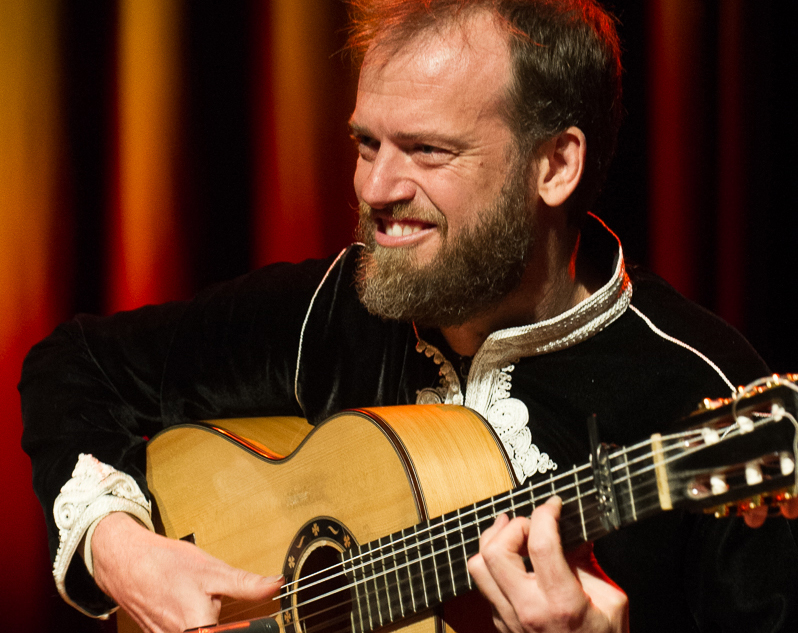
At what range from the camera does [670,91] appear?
1932 mm

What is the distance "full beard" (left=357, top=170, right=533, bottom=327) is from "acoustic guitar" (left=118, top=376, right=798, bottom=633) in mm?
197

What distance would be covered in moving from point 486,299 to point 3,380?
60.4 inches

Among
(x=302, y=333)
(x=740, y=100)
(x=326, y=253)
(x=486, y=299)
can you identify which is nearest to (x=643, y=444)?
(x=486, y=299)

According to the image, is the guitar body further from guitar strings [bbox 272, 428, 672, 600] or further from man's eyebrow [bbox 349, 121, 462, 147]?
man's eyebrow [bbox 349, 121, 462, 147]

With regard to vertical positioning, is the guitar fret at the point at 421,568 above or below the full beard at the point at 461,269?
below

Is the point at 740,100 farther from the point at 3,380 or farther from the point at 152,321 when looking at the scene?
the point at 3,380

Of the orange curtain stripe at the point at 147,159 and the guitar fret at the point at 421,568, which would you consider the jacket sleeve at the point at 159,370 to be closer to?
the orange curtain stripe at the point at 147,159

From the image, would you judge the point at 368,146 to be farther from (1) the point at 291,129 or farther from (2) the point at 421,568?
(1) the point at 291,129

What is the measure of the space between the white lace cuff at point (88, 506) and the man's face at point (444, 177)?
63 centimetres

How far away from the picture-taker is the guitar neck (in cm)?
87

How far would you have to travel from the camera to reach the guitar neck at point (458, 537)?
867 millimetres

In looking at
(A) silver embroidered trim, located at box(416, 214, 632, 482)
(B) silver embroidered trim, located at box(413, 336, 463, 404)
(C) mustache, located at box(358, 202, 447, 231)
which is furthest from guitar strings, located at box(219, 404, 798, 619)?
(C) mustache, located at box(358, 202, 447, 231)

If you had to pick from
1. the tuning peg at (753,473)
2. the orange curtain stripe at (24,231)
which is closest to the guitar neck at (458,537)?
the tuning peg at (753,473)

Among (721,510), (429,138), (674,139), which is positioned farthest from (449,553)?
(674,139)
